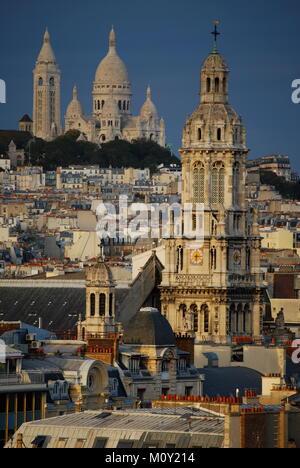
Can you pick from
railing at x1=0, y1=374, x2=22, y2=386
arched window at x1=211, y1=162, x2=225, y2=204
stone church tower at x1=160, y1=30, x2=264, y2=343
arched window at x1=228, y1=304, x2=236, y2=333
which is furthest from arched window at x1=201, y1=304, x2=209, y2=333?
railing at x1=0, y1=374, x2=22, y2=386

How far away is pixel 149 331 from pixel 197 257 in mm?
14592

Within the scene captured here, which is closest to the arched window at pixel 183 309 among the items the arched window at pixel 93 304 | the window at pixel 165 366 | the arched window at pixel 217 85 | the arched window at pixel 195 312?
the arched window at pixel 195 312

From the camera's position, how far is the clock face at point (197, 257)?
246 feet

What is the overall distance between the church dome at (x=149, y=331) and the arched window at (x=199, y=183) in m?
13.7

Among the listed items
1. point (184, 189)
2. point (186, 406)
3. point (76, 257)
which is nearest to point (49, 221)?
point (76, 257)

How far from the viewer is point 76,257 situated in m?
134

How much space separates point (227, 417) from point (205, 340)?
32.1m

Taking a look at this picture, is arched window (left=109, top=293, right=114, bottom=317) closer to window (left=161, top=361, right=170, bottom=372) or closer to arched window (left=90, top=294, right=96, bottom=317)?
arched window (left=90, top=294, right=96, bottom=317)

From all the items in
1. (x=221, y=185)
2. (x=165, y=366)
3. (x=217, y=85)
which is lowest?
(x=165, y=366)

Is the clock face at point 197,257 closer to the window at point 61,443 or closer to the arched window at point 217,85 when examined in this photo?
the arched window at point 217,85

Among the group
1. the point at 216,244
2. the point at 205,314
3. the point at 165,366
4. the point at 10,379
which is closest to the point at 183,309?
the point at 205,314

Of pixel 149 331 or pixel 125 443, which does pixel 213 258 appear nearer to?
pixel 149 331

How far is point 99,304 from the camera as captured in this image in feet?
212

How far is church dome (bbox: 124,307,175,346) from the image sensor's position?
60.4 metres
